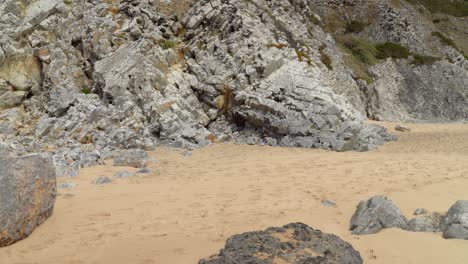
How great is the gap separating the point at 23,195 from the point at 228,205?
433 centimetres

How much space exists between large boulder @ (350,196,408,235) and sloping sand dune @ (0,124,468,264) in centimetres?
22

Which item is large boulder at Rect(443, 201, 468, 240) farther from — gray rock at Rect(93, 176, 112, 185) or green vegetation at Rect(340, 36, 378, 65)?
green vegetation at Rect(340, 36, 378, 65)

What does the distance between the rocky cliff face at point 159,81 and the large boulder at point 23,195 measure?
5.61 metres

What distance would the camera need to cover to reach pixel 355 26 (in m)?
50.0

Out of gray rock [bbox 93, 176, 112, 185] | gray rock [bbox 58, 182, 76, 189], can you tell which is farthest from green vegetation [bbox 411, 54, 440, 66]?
gray rock [bbox 58, 182, 76, 189]

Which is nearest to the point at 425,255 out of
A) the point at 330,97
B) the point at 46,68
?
the point at 330,97

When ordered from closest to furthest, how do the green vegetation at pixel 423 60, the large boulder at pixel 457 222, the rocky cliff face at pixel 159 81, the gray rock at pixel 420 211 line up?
the large boulder at pixel 457 222
the gray rock at pixel 420 211
the rocky cliff face at pixel 159 81
the green vegetation at pixel 423 60

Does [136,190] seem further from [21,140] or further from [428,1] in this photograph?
[428,1]

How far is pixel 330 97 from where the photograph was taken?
67.6 feet

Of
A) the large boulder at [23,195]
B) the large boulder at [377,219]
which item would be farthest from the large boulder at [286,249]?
the large boulder at [23,195]

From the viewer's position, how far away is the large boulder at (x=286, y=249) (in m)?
5.23

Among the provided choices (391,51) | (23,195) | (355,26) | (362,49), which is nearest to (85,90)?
(23,195)

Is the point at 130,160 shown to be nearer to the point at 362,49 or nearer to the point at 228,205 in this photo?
the point at 228,205

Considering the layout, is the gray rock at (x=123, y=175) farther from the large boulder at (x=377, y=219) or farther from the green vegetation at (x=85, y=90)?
the green vegetation at (x=85, y=90)
